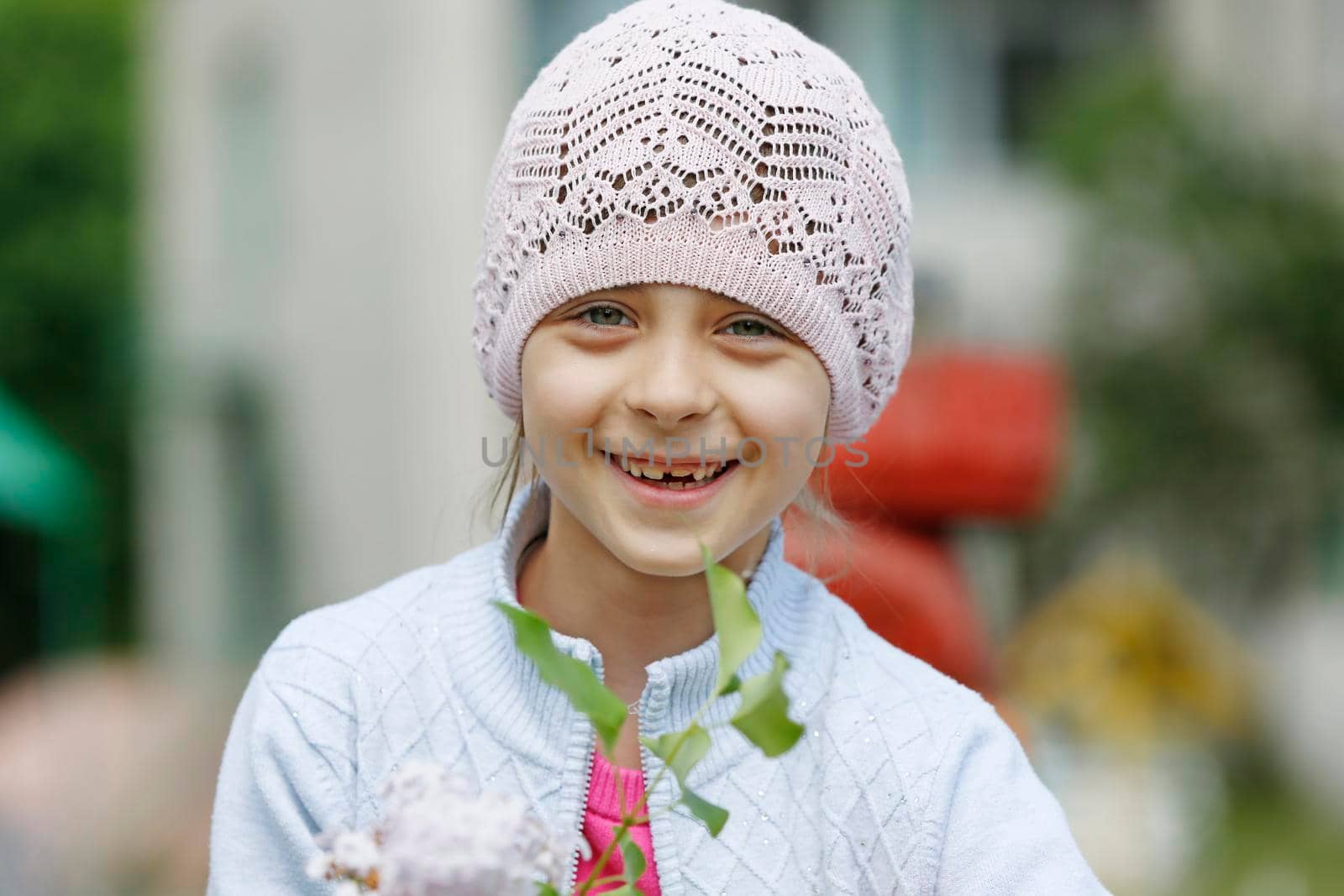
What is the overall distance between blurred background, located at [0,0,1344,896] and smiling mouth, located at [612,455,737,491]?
299 cm

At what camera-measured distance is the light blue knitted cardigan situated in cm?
188

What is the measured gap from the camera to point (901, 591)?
3.36 meters

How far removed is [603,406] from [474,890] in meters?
0.72

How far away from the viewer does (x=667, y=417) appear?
182 centimetres

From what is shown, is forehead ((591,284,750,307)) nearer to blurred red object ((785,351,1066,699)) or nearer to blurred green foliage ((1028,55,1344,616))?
blurred red object ((785,351,1066,699))

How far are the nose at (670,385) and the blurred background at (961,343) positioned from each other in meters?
3.04

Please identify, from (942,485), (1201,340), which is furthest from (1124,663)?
(942,485)

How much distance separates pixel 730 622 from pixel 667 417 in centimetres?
48

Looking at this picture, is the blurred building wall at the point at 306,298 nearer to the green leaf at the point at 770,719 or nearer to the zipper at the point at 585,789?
the zipper at the point at 585,789

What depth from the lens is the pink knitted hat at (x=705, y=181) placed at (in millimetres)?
1869

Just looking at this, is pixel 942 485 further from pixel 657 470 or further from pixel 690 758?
pixel 690 758

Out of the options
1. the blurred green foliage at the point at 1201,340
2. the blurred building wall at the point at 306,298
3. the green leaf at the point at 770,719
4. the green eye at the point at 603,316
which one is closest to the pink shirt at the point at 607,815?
the green eye at the point at 603,316

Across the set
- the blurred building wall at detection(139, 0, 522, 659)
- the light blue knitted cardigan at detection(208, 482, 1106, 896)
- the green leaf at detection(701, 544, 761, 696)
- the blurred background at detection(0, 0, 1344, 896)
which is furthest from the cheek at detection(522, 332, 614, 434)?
the blurred building wall at detection(139, 0, 522, 659)

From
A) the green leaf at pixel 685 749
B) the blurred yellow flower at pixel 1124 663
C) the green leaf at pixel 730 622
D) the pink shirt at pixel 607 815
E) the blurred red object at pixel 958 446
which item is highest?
the green leaf at pixel 730 622
